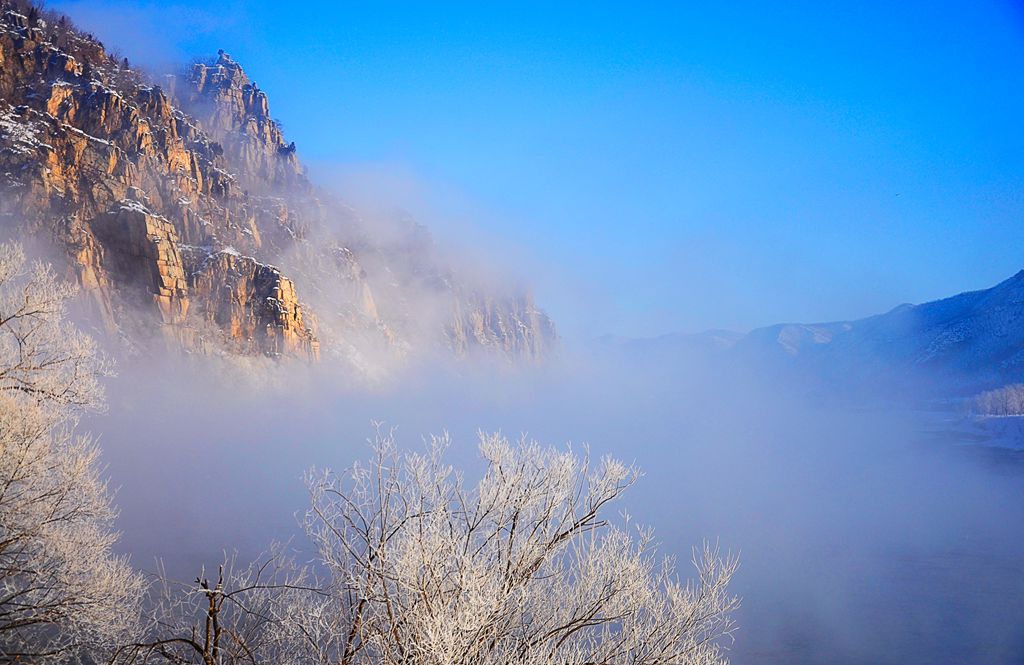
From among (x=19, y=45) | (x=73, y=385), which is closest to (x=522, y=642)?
(x=73, y=385)

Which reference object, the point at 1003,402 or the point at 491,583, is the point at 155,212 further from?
the point at 1003,402

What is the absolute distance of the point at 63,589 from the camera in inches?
583

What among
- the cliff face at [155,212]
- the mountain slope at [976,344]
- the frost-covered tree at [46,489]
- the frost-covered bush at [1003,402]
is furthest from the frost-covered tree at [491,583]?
the mountain slope at [976,344]

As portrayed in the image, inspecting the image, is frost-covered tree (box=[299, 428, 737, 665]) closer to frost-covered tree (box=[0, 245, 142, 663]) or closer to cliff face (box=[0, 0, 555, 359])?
frost-covered tree (box=[0, 245, 142, 663])

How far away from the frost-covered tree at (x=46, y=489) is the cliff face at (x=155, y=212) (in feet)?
204

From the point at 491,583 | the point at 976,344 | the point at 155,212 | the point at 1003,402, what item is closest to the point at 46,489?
the point at 491,583

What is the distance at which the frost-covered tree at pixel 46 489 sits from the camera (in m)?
12.9

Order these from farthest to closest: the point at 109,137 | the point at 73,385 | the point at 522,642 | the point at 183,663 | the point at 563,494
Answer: the point at 109,137 → the point at 73,385 → the point at 563,494 → the point at 522,642 → the point at 183,663

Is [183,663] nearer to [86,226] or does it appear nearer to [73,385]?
[73,385]

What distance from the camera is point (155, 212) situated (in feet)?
261

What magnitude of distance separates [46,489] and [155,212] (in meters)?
74.7

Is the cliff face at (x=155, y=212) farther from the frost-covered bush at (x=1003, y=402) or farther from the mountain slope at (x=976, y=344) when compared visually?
the mountain slope at (x=976, y=344)

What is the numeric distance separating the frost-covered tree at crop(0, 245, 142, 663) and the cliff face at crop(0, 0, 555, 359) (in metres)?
62.2

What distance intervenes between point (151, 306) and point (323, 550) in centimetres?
7512
